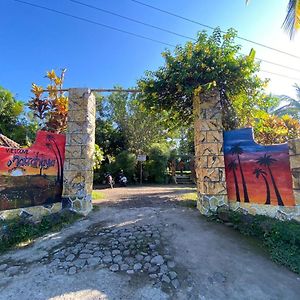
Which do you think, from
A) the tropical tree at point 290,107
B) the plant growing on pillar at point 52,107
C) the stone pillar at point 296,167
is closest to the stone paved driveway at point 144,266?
the stone pillar at point 296,167

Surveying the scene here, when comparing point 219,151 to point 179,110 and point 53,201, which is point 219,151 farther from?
point 53,201

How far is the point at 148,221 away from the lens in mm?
5539

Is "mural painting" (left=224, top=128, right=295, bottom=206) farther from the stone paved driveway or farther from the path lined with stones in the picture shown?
the path lined with stones

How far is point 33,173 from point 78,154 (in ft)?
4.13

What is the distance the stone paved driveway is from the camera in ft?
10.1

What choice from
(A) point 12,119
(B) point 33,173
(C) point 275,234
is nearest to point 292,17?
(C) point 275,234

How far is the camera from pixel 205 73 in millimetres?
6156

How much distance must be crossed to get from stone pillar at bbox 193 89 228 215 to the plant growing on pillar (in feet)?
36.0

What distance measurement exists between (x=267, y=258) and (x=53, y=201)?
532cm

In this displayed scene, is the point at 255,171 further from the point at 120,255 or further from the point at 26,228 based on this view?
the point at 26,228

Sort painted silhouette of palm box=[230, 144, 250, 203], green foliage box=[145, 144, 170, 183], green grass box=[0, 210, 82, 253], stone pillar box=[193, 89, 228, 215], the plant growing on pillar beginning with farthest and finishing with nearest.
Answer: green foliage box=[145, 144, 170, 183] < the plant growing on pillar < stone pillar box=[193, 89, 228, 215] < painted silhouette of palm box=[230, 144, 250, 203] < green grass box=[0, 210, 82, 253]

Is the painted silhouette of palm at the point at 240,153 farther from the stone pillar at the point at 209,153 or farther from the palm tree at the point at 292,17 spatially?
the palm tree at the point at 292,17

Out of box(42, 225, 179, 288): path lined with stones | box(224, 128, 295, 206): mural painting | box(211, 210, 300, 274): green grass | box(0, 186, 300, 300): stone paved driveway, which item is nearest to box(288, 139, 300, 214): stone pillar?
box(224, 128, 295, 206): mural painting

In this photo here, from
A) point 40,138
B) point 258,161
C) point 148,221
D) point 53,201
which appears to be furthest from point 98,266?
point 258,161
